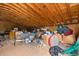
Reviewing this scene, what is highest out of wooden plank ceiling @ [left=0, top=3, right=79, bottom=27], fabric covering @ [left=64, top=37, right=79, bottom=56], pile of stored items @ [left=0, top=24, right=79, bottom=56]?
wooden plank ceiling @ [left=0, top=3, right=79, bottom=27]

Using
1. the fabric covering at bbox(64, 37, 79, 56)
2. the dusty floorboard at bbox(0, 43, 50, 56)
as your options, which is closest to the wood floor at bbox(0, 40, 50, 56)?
the dusty floorboard at bbox(0, 43, 50, 56)

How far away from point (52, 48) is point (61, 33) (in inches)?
4.9

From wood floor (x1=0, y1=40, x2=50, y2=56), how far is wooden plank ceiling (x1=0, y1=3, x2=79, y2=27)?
0.51ft

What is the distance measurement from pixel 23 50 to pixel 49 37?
21 centimetres

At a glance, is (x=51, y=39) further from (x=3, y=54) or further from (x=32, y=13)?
(x=3, y=54)

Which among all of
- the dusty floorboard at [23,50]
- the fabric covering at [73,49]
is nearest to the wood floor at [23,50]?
the dusty floorboard at [23,50]

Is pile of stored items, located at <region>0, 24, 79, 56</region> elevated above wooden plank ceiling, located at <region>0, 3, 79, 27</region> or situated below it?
below

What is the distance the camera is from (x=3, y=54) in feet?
5.09

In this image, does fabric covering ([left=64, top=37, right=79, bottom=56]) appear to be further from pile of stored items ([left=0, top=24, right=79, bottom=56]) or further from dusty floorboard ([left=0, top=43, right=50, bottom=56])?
dusty floorboard ([left=0, top=43, right=50, bottom=56])

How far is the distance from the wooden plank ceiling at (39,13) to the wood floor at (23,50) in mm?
157

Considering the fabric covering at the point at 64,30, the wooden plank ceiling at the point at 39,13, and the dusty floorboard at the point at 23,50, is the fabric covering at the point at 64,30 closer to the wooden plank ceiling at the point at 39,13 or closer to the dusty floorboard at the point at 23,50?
the wooden plank ceiling at the point at 39,13

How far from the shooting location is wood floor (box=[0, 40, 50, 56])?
5.02 ft

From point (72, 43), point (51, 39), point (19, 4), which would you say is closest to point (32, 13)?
point (19, 4)

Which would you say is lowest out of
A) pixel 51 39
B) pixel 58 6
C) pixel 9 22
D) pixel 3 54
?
pixel 3 54
